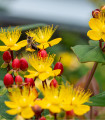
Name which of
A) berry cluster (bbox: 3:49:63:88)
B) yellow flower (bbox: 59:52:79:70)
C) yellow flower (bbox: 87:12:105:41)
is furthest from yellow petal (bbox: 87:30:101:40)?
yellow flower (bbox: 59:52:79:70)

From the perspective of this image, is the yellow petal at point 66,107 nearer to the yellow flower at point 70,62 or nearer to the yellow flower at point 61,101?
the yellow flower at point 61,101

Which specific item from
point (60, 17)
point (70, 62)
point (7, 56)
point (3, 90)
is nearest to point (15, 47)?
point (7, 56)

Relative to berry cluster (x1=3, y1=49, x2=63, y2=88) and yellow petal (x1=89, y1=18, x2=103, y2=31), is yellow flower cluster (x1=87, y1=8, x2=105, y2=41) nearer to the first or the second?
yellow petal (x1=89, y1=18, x2=103, y2=31)

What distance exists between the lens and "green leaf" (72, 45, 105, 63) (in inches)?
33.3

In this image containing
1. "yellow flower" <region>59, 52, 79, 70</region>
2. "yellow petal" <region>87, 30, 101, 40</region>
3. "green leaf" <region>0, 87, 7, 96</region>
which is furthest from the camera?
"yellow flower" <region>59, 52, 79, 70</region>

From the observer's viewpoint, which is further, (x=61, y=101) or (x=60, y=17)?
(x=60, y=17)

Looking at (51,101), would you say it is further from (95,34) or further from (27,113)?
(95,34)

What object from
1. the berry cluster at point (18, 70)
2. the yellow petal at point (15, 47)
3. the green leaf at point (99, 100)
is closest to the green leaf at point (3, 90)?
the berry cluster at point (18, 70)

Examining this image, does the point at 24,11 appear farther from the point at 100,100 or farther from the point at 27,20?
the point at 100,100

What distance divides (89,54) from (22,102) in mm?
274

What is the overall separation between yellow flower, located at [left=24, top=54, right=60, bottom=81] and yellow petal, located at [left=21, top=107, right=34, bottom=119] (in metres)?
0.11

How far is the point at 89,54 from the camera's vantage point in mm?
875

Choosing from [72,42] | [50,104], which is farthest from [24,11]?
[50,104]

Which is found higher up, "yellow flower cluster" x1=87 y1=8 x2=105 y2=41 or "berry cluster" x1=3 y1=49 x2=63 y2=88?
"yellow flower cluster" x1=87 y1=8 x2=105 y2=41
